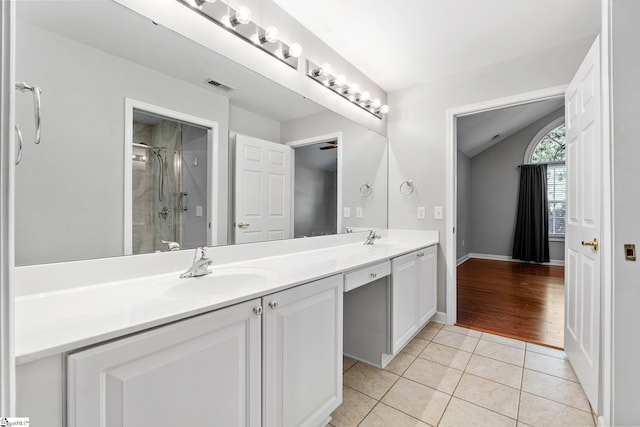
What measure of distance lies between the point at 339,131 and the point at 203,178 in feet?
4.30

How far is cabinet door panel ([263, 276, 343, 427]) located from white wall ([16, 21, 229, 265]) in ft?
2.36

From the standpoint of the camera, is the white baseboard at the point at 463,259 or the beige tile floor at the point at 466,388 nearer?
the beige tile floor at the point at 466,388

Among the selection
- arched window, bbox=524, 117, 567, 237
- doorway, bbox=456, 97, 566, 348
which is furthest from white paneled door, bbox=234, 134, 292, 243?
arched window, bbox=524, 117, 567, 237

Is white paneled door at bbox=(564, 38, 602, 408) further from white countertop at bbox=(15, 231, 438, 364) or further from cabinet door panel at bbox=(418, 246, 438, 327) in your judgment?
white countertop at bbox=(15, 231, 438, 364)

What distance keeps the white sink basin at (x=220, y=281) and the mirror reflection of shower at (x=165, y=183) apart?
23 cm

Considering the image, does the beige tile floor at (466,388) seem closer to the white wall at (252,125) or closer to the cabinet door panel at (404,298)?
the cabinet door panel at (404,298)

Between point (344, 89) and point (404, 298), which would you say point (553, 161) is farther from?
point (404, 298)

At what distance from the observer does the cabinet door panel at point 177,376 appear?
0.69m

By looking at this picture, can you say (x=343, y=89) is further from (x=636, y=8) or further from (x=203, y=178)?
(x=636, y=8)

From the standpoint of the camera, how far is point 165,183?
4.41ft

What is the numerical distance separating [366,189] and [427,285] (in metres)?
1.01

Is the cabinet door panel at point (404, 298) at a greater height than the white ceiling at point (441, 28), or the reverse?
the white ceiling at point (441, 28)

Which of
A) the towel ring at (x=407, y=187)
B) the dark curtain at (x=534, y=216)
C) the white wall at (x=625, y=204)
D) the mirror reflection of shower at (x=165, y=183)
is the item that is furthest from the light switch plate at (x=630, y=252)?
the dark curtain at (x=534, y=216)

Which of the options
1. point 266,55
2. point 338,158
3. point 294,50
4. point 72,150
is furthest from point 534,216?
point 72,150
